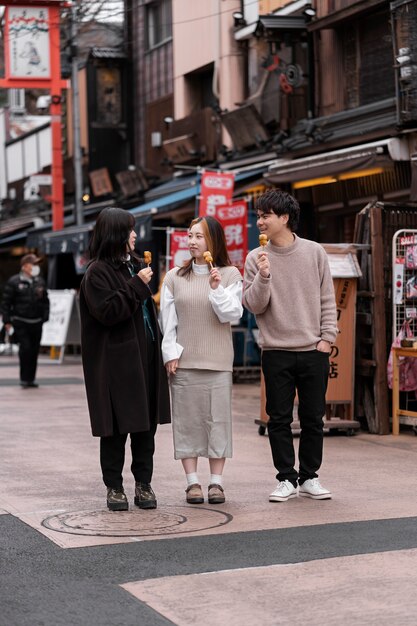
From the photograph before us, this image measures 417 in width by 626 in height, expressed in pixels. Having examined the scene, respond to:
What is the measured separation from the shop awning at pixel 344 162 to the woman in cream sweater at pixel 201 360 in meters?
6.98

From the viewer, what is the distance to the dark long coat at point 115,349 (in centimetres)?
679

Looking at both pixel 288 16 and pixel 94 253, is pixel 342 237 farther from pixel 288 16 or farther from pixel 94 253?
pixel 94 253

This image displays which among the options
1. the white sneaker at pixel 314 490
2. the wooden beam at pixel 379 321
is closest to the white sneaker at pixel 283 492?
the white sneaker at pixel 314 490

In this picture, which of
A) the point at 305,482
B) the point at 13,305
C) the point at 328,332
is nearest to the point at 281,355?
the point at 328,332

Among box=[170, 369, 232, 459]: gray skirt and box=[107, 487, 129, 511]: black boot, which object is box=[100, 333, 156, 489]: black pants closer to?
box=[107, 487, 129, 511]: black boot

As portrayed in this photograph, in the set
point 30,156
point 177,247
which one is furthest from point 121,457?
point 30,156

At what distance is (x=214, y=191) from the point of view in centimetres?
1627

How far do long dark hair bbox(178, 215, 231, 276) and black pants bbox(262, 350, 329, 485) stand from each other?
0.66 metres

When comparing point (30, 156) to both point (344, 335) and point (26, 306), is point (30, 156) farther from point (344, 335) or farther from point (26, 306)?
point (344, 335)

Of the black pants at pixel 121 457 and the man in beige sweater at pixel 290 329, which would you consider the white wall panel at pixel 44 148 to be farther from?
the black pants at pixel 121 457

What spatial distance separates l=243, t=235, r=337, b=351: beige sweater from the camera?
23.4ft

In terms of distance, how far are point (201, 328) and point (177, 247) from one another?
942 cm

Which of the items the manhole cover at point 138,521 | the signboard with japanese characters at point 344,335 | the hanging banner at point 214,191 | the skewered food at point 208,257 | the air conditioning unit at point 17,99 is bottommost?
the manhole cover at point 138,521

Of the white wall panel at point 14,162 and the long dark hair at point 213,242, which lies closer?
the long dark hair at point 213,242
